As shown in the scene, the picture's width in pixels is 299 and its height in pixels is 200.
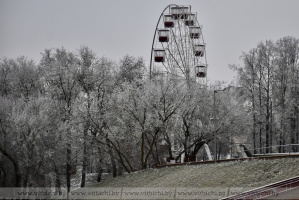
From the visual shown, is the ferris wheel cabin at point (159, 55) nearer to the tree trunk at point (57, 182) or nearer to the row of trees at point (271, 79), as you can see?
the row of trees at point (271, 79)

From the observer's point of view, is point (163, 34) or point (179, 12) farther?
point (179, 12)

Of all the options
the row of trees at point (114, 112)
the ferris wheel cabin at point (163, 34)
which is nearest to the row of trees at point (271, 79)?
the row of trees at point (114, 112)

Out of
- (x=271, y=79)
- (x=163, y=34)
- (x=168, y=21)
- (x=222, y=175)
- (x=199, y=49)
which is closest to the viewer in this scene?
(x=222, y=175)

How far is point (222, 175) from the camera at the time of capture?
26078 mm

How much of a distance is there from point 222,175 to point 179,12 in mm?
Result: 26235

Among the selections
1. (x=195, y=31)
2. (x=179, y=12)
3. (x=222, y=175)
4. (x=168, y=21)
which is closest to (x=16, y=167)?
(x=222, y=175)

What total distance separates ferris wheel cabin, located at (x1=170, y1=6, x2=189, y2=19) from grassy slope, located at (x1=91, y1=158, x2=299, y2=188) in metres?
20.4

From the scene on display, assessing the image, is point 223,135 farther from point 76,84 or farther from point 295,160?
point 295,160

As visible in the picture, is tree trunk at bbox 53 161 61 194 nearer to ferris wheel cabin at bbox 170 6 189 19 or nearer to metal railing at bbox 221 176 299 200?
A: ferris wheel cabin at bbox 170 6 189 19

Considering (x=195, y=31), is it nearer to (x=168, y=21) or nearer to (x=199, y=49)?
(x=199, y=49)

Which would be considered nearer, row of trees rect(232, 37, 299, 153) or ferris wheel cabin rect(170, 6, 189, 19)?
row of trees rect(232, 37, 299, 153)

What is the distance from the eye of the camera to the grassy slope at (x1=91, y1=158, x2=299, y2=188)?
23.3 metres

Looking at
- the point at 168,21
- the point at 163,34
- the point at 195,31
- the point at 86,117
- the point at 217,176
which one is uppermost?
the point at 168,21

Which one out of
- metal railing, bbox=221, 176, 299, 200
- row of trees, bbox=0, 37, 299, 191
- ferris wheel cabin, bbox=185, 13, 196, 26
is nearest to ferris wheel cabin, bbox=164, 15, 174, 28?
ferris wheel cabin, bbox=185, 13, 196, 26
